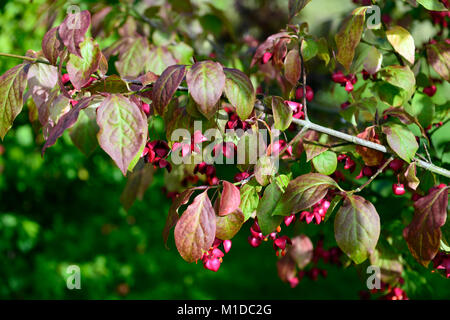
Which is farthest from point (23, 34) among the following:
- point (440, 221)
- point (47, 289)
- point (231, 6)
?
point (231, 6)

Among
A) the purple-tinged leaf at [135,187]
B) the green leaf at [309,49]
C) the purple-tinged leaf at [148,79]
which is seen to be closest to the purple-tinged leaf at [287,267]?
the purple-tinged leaf at [135,187]

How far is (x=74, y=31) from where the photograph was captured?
1.00 m

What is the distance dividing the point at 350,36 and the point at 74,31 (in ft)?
2.02

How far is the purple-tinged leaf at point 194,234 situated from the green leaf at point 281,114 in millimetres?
253

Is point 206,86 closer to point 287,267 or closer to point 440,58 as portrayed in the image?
point 440,58

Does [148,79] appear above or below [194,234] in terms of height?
above

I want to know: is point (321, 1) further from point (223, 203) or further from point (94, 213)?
point (223, 203)

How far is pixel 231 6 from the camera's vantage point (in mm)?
6699

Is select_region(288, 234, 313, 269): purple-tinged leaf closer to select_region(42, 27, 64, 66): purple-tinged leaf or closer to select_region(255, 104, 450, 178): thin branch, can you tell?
select_region(255, 104, 450, 178): thin branch

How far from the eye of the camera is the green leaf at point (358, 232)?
98 cm

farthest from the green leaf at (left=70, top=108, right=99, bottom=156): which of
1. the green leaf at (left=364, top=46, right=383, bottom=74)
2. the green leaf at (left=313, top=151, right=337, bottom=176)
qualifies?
the green leaf at (left=364, top=46, right=383, bottom=74)

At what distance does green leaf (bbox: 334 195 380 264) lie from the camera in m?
0.98

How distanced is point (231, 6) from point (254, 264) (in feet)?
14.7

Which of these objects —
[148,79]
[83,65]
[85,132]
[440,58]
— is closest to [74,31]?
[83,65]
